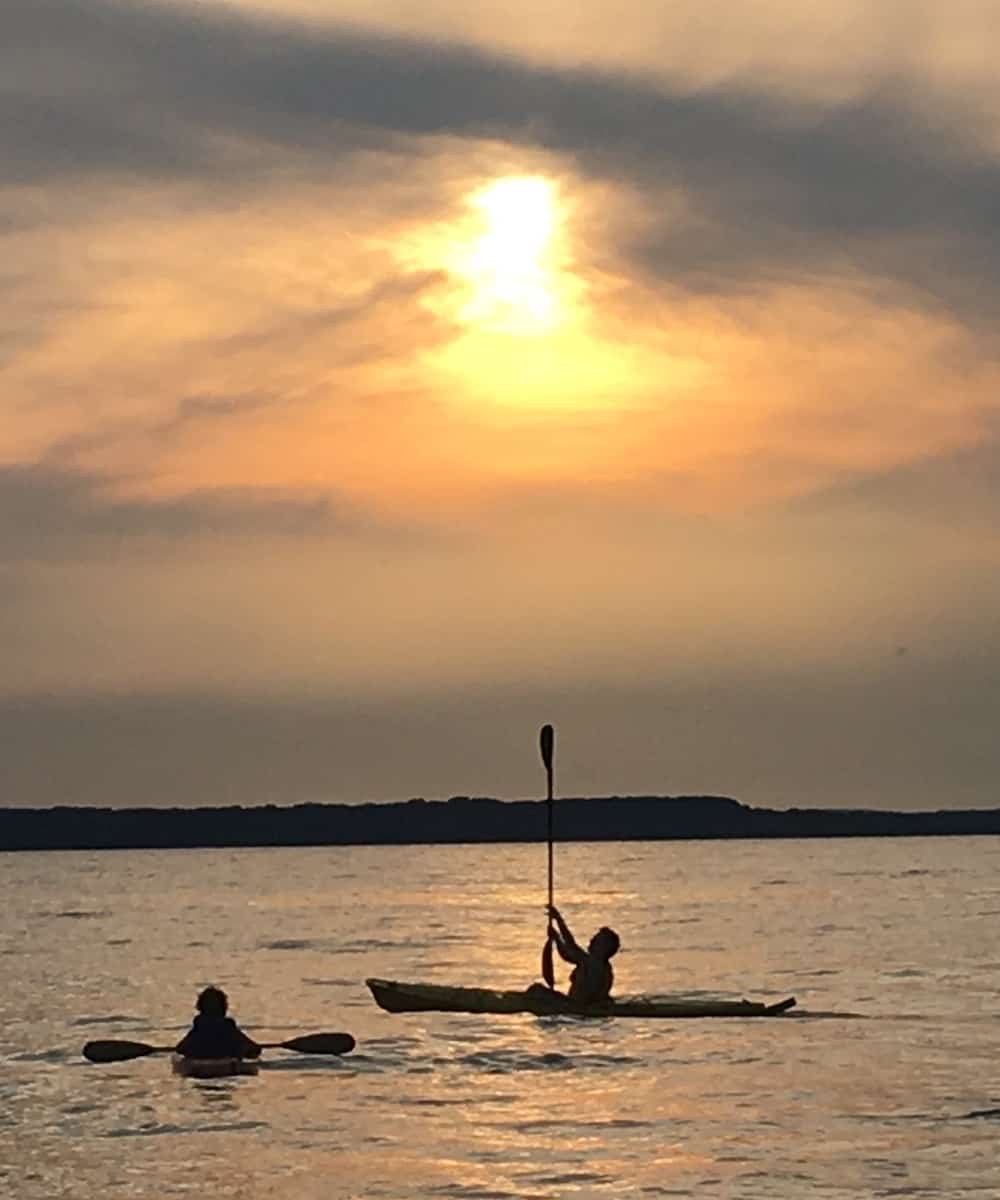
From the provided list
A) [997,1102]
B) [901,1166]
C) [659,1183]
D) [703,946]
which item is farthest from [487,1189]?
[703,946]

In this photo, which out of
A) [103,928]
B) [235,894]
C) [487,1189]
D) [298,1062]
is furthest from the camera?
[235,894]

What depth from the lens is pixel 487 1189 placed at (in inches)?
1062

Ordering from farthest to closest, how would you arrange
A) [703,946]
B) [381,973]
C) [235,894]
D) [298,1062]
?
[235,894] → [703,946] → [381,973] → [298,1062]

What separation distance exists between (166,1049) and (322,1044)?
235 cm

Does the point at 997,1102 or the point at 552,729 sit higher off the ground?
the point at 552,729

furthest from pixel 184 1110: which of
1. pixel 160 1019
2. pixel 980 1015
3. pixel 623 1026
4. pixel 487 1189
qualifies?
pixel 980 1015

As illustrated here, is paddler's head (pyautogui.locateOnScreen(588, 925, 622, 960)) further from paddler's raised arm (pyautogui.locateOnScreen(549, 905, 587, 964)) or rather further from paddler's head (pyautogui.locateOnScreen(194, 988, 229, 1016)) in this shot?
paddler's head (pyautogui.locateOnScreen(194, 988, 229, 1016))

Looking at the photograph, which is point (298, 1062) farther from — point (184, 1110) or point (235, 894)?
point (235, 894)

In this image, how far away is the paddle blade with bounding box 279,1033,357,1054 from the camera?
1479 inches

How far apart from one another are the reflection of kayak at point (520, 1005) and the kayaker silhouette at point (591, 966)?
190mm

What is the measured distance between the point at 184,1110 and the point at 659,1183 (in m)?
8.82

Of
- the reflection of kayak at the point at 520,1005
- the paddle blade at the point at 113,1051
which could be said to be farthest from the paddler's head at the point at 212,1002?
the reflection of kayak at the point at 520,1005

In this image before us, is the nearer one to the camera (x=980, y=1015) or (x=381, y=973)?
(x=980, y=1015)

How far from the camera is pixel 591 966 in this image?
39.8m
